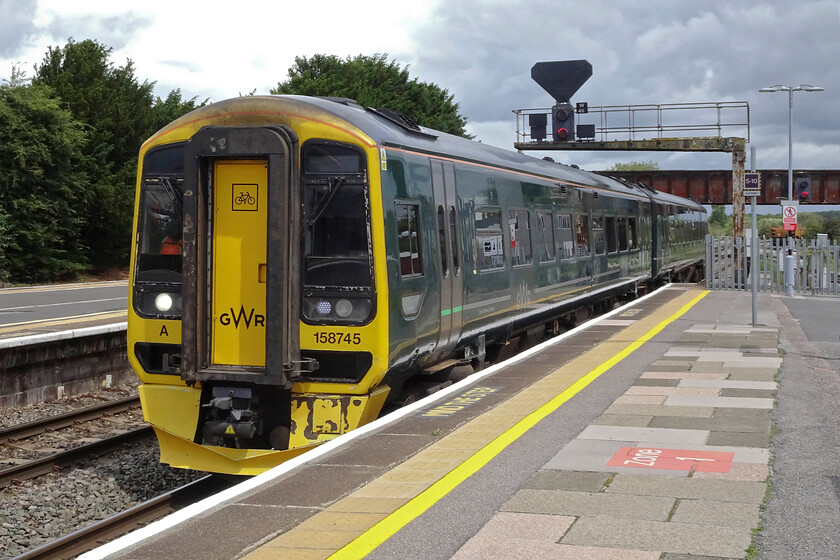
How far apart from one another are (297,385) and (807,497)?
4.24 m

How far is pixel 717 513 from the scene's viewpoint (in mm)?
5332

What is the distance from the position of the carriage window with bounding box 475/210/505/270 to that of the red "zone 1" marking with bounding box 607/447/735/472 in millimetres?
4592

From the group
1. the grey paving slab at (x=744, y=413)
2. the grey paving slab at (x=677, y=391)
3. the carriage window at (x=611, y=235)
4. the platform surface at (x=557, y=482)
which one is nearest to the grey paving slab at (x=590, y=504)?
the platform surface at (x=557, y=482)

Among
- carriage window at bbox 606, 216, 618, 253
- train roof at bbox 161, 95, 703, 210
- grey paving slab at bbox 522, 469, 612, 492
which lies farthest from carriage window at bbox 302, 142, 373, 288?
carriage window at bbox 606, 216, 618, 253

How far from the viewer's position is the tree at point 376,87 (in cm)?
5634

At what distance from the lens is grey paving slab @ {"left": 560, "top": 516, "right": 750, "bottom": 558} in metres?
4.76

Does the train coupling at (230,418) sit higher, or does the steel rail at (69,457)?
the train coupling at (230,418)

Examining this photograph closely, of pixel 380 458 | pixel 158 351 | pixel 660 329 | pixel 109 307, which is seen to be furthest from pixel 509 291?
pixel 109 307

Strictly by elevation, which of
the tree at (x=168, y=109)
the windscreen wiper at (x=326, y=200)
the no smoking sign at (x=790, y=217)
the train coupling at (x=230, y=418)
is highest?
the tree at (x=168, y=109)

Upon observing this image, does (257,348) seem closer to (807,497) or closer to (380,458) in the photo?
(380,458)

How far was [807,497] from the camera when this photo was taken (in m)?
5.68

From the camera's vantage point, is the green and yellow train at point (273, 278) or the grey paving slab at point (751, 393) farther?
the grey paving slab at point (751, 393)

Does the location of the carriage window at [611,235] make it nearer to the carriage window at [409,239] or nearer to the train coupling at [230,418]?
the carriage window at [409,239]

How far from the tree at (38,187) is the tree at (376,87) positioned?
18.9 meters
